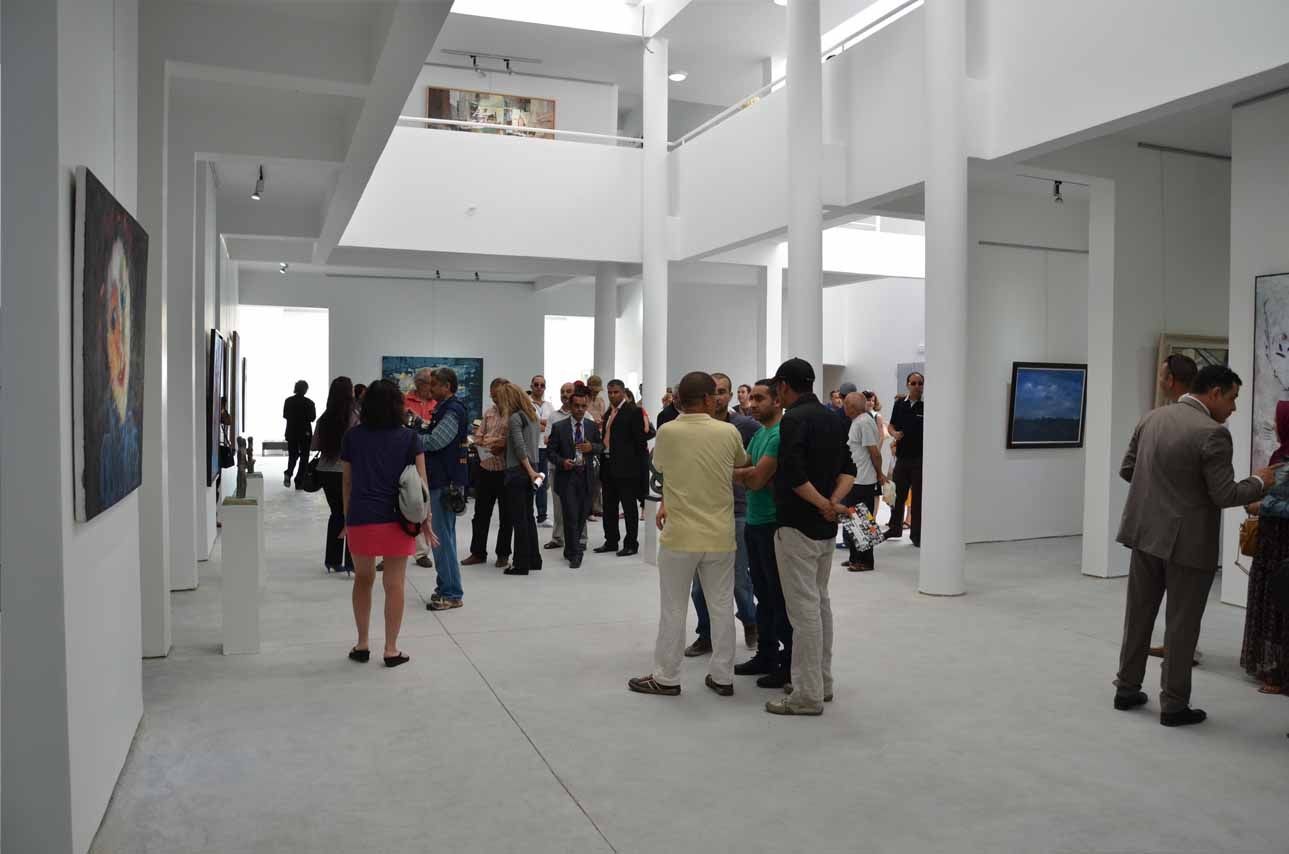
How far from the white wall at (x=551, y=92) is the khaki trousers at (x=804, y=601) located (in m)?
11.8

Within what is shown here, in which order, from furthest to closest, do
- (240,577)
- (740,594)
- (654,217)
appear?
(654,217)
(740,594)
(240,577)

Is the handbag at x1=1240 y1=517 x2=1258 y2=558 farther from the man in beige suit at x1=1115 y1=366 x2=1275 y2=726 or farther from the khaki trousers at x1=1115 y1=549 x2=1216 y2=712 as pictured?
the khaki trousers at x1=1115 y1=549 x2=1216 y2=712

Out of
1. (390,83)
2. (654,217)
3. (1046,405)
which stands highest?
(654,217)

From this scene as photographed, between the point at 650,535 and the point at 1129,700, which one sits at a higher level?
the point at 650,535

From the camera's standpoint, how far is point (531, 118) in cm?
1530

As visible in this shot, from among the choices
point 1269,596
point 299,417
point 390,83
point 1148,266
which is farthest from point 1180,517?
point 299,417

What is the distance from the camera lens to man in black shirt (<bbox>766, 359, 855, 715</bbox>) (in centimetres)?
486

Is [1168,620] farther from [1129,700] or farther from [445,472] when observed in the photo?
[445,472]

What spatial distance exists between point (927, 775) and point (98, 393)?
11.8 feet

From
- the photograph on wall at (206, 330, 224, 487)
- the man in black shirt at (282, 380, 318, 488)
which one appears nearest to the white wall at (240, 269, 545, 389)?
the man in black shirt at (282, 380, 318, 488)

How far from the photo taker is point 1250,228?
752cm

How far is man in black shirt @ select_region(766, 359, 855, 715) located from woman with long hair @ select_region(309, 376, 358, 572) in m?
4.38

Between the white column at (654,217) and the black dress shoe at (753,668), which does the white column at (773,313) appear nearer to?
the white column at (654,217)

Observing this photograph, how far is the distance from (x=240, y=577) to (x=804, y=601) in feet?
11.3
